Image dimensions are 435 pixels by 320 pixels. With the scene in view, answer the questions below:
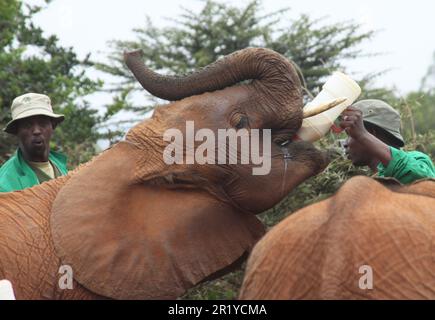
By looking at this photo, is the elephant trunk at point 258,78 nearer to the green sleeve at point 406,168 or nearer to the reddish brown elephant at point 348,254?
the green sleeve at point 406,168

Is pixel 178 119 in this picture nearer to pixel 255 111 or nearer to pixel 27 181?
pixel 255 111

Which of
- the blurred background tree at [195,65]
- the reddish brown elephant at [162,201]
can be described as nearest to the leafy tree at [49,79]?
the blurred background tree at [195,65]

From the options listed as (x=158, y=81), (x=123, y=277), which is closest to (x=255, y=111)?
(x=158, y=81)

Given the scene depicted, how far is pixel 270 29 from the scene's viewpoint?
14836 mm

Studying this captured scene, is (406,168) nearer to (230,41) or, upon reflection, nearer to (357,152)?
(357,152)

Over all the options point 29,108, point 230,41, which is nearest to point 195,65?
point 230,41

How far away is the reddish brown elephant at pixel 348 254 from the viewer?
2725 mm

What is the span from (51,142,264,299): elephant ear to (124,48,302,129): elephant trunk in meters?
0.41

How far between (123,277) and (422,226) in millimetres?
1687

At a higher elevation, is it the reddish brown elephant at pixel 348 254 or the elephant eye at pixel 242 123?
the elephant eye at pixel 242 123

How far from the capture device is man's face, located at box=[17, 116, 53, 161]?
17.8ft

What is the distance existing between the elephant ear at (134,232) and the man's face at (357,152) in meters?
0.69

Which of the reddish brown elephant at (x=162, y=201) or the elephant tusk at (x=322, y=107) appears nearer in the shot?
the reddish brown elephant at (x=162, y=201)

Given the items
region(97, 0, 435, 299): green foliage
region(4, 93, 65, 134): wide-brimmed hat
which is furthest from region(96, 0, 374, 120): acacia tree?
region(4, 93, 65, 134): wide-brimmed hat
